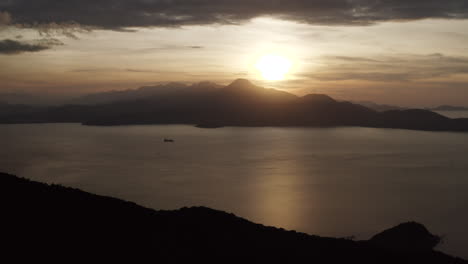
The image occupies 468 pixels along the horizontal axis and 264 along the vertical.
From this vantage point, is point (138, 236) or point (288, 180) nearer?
point (138, 236)

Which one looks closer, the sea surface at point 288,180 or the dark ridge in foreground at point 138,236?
the dark ridge in foreground at point 138,236

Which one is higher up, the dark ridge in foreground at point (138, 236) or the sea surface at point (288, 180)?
the dark ridge in foreground at point (138, 236)

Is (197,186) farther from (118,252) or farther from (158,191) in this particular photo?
(118,252)

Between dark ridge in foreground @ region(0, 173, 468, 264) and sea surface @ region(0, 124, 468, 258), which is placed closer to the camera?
dark ridge in foreground @ region(0, 173, 468, 264)

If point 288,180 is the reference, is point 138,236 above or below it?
above

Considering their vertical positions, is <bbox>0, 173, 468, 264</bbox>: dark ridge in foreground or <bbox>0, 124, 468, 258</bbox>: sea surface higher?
<bbox>0, 173, 468, 264</bbox>: dark ridge in foreground
